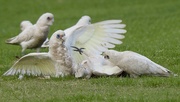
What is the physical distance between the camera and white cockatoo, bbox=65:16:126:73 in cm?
1124

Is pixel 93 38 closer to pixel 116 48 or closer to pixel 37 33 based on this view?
pixel 37 33

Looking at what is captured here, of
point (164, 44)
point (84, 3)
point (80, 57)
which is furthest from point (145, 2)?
point (80, 57)

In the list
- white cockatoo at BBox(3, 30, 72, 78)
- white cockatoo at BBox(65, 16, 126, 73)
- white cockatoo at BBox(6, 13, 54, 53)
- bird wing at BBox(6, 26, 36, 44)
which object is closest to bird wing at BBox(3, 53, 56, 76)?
white cockatoo at BBox(3, 30, 72, 78)

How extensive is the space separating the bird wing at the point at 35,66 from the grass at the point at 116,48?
204 mm

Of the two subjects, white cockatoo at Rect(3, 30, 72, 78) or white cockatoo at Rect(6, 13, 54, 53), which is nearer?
white cockatoo at Rect(3, 30, 72, 78)

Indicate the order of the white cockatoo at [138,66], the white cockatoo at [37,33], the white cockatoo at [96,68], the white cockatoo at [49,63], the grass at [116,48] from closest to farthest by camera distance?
the grass at [116,48] → the white cockatoo at [138,66] → the white cockatoo at [96,68] → the white cockatoo at [49,63] → the white cockatoo at [37,33]

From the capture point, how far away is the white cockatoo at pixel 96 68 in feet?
35.7

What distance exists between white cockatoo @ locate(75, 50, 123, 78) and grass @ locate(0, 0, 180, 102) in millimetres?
219

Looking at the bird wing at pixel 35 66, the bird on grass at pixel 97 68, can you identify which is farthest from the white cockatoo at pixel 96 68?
the bird wing at pixel 35 66

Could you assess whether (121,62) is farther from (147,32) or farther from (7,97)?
(147,32)

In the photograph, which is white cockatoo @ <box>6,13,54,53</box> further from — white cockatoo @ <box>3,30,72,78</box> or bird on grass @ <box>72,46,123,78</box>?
bird on grass @ <box>72,46,123,78</box>

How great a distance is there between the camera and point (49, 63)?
11.2 metres

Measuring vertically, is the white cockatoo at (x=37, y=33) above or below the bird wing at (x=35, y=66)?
above

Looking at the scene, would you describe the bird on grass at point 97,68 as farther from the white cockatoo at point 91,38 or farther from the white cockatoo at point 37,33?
the white cockatoo at point 37,33
